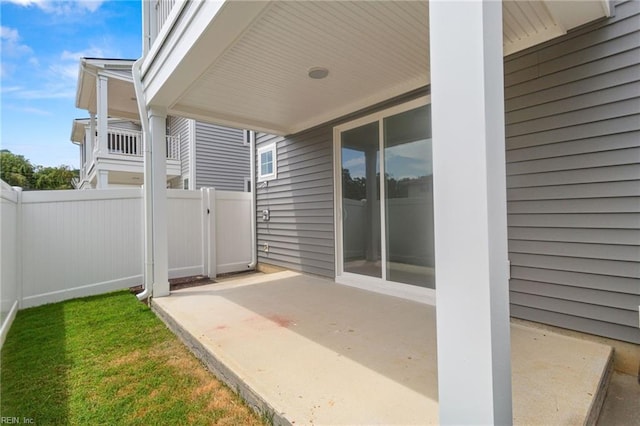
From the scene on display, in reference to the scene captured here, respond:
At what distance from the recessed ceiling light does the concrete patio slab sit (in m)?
2.65

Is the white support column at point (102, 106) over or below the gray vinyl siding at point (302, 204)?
over

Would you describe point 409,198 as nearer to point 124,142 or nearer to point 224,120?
point 224,120

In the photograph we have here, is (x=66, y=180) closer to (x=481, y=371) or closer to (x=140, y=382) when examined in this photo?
(x=140, y=382)

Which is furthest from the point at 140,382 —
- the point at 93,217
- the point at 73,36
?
the point at 73,36

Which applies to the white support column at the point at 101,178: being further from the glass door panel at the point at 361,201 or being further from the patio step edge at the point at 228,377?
the glass door panel at the point at 361,201

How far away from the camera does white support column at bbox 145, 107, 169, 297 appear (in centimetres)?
428

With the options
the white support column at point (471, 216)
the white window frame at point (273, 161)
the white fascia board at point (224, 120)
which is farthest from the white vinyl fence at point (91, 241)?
the white support column at point (471, 216)

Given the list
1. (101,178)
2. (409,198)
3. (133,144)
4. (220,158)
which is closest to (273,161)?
(409,198)

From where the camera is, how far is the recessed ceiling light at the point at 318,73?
3.43 meters

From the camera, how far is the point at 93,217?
4.71 meters

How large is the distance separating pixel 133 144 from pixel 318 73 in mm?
8106

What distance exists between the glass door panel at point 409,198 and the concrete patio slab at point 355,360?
0.45 meters

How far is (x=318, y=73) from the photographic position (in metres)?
3.53

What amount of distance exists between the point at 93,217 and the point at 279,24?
4.04 m
